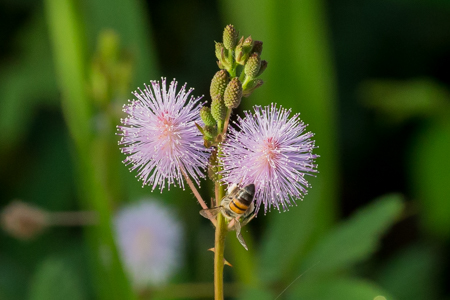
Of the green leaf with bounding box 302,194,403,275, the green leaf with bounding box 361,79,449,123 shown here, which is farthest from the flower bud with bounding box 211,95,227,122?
the green leaf with bounding box 361,79,449,123

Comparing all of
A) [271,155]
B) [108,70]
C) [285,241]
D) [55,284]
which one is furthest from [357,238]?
[108,70]

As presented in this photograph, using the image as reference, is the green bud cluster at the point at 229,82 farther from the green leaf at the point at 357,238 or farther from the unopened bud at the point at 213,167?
the green leaf at the point at 357,238

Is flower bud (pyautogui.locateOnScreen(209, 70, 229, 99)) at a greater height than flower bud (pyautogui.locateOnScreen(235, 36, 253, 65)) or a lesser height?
lesser

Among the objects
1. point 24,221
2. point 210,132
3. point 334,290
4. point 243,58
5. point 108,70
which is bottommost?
point 334,290

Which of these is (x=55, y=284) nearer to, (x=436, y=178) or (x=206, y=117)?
(x=206, y=117)

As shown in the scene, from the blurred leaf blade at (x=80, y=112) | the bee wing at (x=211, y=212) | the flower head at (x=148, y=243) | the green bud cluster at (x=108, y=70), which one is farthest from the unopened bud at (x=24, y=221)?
the bee wing at (x=211, y=212)

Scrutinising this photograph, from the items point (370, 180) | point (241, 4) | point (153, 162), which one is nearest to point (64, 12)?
point (241, 4)

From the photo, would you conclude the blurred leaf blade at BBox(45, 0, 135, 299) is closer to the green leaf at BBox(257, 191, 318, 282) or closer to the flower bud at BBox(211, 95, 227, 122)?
the green leaf at BBox(257, 191, 318, 282)

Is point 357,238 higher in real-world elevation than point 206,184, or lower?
lower
